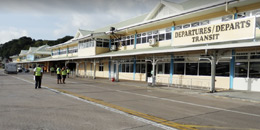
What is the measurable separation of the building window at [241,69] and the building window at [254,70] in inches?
11.8

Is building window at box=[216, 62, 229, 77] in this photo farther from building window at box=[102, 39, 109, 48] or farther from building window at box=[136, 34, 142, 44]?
building window at box=[102, 39, 109, 48]

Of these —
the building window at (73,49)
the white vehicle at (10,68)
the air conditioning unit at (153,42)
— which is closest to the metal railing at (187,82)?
the air conditioning unit at (153,42)

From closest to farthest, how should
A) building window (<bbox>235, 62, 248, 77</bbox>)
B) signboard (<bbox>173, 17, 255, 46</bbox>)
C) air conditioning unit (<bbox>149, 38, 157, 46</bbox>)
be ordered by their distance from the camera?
signboard (<bbox>173, 17, 255, 46</bbox>)
building window (<bbox>235, 62, 248, 77</bbox>)
air conditioning unit (<bbox>149, 38, 157, 46</bbox>)

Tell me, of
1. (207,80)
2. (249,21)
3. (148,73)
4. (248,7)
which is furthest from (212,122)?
(148,73)

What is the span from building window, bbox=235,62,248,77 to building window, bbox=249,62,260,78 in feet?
0.98

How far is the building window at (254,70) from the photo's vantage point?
12898 mm

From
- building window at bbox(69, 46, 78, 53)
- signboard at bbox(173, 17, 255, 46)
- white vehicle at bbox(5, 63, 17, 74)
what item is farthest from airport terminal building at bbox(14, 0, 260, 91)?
white vehicle at bbox(5, 63, 17, 74)

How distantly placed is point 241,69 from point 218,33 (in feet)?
10.4

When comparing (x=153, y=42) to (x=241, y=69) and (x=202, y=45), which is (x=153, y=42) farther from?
(x=241, y=69)

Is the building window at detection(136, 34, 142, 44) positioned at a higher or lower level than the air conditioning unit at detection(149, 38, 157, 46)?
higher

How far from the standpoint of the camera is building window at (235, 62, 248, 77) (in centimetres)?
1347

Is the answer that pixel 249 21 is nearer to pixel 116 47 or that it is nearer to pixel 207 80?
pixel 207 80

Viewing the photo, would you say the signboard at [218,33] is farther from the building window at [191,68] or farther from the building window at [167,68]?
the building window at [167,68]

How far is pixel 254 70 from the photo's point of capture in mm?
13070
